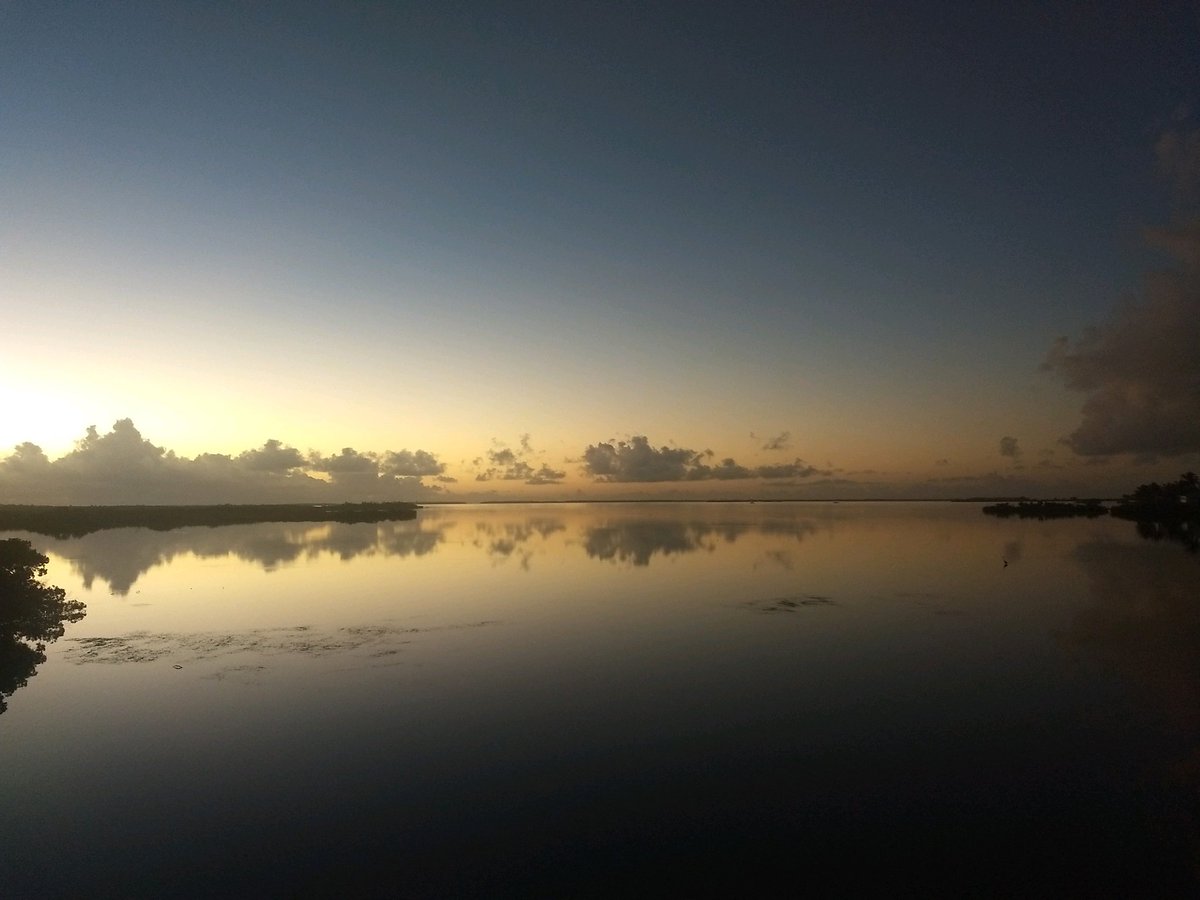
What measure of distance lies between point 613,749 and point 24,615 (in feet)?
94.2

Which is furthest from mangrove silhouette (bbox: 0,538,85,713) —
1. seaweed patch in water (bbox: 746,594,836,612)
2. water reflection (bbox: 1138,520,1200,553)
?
water reflection (bbox: 1138,520,1200,553)

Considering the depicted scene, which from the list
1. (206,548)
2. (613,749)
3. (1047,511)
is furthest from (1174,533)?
(206,548)

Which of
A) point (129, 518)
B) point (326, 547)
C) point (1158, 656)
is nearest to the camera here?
point (1158, 656)

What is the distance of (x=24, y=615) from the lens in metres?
29.1

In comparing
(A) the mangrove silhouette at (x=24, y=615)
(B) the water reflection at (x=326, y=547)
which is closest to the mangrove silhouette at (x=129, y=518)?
(B) the water reflection at (x=326, y=547)

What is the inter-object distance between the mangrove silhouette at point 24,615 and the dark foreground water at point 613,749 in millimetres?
796

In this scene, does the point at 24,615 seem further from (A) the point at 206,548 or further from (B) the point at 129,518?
(B) the point at 129,518

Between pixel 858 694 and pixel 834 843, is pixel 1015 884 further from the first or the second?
pixel 858 694

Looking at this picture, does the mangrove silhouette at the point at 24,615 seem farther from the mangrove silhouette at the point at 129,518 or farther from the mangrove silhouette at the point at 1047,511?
the mangrove silhouette at the point at 1047,511

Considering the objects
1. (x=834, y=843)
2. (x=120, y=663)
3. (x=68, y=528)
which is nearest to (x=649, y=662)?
(x=834, y=843)

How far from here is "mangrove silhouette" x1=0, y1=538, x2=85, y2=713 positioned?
838 inches

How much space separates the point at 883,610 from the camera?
29.7 meters

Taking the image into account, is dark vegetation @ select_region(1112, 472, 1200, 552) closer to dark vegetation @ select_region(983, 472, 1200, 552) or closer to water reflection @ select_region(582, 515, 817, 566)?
dark vegetation @ select_region(983, 472, 1200, 552)

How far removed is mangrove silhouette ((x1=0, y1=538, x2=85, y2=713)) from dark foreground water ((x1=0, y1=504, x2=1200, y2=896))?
2.61ft
